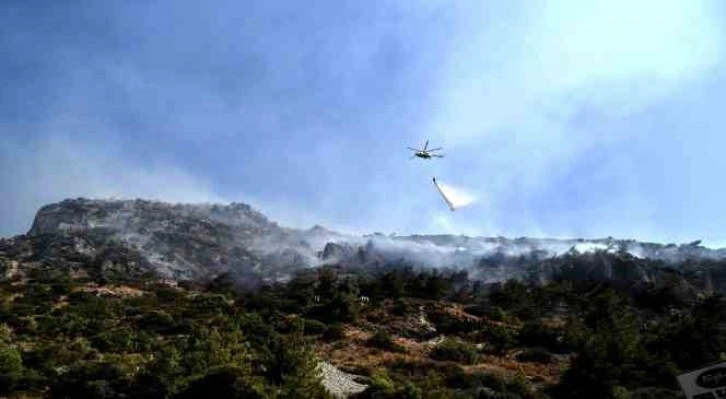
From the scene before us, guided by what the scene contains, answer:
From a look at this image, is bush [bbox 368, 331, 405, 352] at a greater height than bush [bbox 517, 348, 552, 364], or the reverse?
bush [bbox 368, 331, 405, 352]

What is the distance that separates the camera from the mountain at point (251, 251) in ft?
343

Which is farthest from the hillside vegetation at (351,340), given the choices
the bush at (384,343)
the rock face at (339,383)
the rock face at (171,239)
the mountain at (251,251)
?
the rock face at (171,239)

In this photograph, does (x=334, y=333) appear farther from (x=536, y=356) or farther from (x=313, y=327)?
(x=536, y=356)

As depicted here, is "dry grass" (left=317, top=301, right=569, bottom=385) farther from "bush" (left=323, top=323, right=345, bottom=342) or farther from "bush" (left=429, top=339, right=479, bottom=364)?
"bush" (left=429, top=339, right=479, bottom=364)

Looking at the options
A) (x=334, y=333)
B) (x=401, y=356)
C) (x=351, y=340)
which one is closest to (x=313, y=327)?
(x=334, y=333)

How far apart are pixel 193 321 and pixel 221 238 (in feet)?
315

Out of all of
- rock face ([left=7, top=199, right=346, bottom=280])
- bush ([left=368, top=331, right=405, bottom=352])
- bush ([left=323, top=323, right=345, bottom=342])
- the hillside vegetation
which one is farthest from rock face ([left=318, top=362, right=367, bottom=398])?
rock face ([left=7, top=199, right=346, bottom=280])

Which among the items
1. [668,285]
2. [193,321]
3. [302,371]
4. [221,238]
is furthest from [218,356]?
[221,238]

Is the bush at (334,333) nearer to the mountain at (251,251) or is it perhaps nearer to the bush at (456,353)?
the bush at (456,353)

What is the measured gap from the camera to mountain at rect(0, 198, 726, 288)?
10456 centimetres

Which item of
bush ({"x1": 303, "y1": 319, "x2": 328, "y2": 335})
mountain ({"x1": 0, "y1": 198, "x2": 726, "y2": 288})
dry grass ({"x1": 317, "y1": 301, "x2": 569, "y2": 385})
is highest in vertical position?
mountain ({"x1": 0, "y1": 198, "x2": 726, "y2": 288})

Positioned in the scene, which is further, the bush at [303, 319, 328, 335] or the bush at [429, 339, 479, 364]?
the bush at [303, 319, 328, 335]

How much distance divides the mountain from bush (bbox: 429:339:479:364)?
5354 centimetres

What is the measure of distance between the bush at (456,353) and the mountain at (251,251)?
2108 inches
